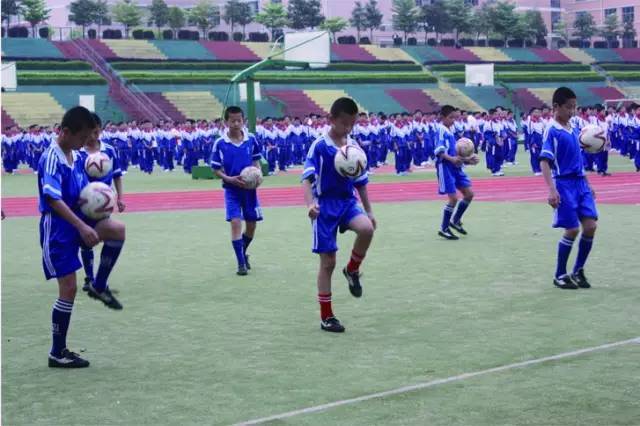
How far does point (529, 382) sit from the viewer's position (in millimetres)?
7039

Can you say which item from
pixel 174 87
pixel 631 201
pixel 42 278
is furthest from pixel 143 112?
pixel 42 278

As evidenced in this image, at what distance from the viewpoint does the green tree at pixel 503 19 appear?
82562 millimetres

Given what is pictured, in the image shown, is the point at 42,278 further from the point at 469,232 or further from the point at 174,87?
the point at 174,87

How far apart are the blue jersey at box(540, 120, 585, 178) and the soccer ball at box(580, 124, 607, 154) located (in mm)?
532

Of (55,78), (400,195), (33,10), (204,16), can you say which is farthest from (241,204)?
(204,16)

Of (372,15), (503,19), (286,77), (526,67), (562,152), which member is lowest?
(562,152)

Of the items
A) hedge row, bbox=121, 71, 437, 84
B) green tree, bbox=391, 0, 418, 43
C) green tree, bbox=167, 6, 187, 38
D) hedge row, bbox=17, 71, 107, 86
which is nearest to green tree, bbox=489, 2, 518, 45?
green tree, bbox=391, 0, 418, 43

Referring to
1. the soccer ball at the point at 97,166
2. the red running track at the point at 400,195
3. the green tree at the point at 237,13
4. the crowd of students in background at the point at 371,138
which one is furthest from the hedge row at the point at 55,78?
the soccer ball at the point at 97,166

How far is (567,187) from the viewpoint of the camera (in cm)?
1101

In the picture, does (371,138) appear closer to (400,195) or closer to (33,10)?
(400,195)

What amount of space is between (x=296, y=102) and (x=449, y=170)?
4708 cm

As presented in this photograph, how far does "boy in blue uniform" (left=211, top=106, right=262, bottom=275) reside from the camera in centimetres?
1284

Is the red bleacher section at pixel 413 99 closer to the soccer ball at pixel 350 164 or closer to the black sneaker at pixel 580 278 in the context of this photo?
the black sneaker at pixel 580 278

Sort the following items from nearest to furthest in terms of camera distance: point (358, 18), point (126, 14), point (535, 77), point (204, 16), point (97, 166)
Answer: point (97, 166) < point (535, 77) < point (126, 14) < point (204, 16) < point (358, 18)
